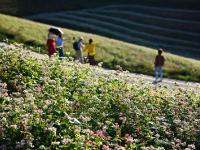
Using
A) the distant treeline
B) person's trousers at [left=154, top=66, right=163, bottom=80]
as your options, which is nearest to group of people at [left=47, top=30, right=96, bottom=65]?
person's trousers at [left=154, top=66, right=163, bottom=80]

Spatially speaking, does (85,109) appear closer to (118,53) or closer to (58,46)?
(58,46)

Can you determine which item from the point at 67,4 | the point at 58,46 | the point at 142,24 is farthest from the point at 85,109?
the point at 67,4

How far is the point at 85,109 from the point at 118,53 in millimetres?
21039

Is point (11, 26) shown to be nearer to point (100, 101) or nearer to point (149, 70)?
point (149, 70)

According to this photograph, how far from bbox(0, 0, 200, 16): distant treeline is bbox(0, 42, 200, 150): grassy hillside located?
34634mm

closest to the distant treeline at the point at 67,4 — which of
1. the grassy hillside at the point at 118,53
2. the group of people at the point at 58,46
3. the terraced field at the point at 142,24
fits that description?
the terraced field at the point at 142,24

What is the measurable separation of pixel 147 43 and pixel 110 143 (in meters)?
35.6

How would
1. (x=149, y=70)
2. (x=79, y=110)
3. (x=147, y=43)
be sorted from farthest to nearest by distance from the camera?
1. (x=147, y=43)
2. (x=149, y=70)
3. (x=79, y=110)

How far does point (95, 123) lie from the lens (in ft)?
40.0

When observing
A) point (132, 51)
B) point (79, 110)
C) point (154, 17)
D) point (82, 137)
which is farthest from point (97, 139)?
point (154, 17)

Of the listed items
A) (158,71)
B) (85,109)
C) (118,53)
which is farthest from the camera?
(118,53)

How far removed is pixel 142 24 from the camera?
52094 mm

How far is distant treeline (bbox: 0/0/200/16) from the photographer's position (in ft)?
168

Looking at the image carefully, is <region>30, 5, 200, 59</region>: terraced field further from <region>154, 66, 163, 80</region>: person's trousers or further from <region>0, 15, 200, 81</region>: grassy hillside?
<region>154, 66, 163, 80</region>: person's trousers
